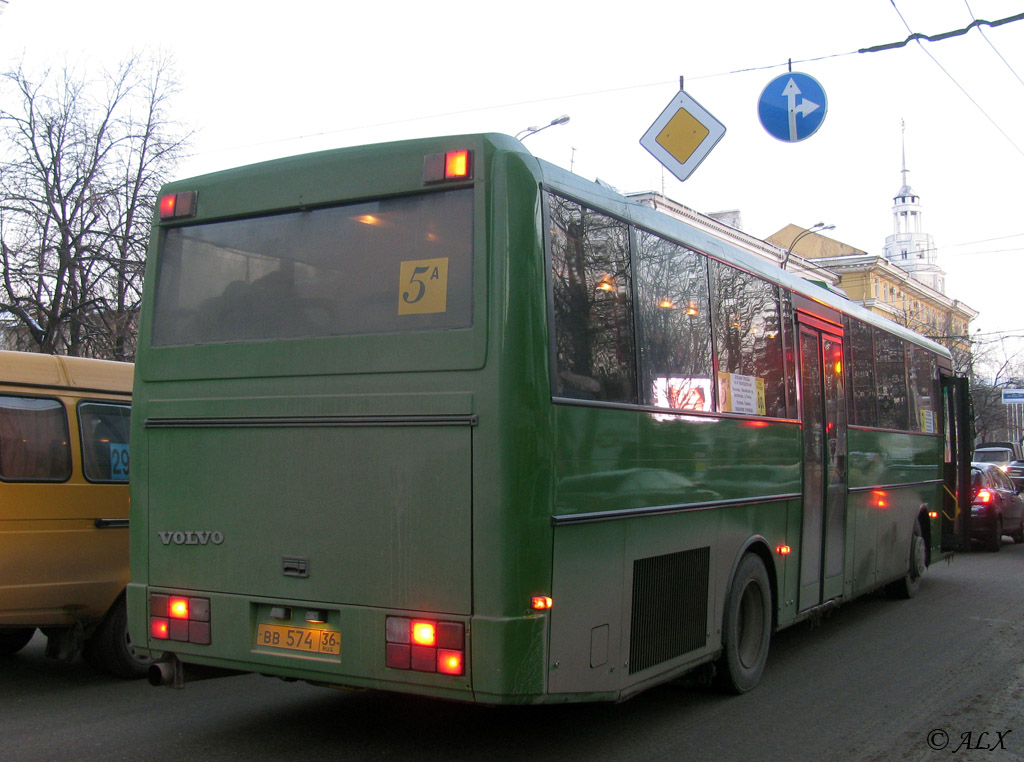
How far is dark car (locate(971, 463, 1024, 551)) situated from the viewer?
62.4 feet

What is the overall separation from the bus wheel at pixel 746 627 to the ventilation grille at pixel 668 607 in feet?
1.55

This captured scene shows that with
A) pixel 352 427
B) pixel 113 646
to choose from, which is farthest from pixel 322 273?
pixel 113 646

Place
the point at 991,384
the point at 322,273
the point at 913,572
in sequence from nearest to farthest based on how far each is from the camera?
the point at 322,273 < the point at 913,572 < the point at 991,384

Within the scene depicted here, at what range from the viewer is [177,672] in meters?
5.93

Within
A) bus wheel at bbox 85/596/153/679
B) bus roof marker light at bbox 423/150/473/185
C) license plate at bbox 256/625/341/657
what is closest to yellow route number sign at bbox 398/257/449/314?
bus roof marker light at bbox 423/150/473/185

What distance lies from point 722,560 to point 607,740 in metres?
1.53

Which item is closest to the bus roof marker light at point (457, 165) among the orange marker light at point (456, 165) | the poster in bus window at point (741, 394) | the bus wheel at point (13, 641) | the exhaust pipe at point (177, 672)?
the orange marker light at point (456, 165)

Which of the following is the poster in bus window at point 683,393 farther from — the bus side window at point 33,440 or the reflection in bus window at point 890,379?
the reflection in bus window at point 890,379

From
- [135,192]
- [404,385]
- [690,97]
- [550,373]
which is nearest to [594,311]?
[550,373]

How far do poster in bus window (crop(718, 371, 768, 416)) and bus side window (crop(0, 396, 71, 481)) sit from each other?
477cm

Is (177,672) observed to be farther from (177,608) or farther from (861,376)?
(861,376)

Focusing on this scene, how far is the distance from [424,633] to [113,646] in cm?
391

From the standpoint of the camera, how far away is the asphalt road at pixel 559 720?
591 cm

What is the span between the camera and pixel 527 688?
4.94 meters
